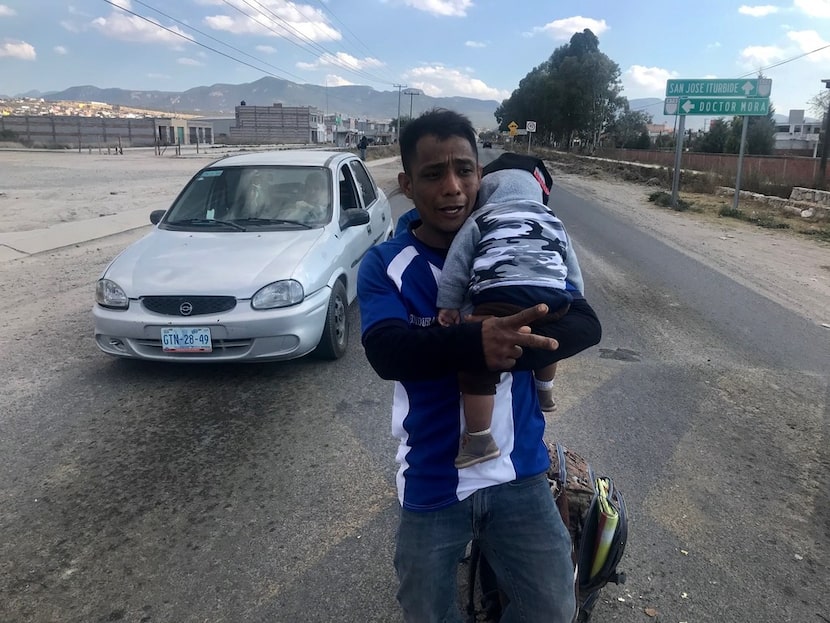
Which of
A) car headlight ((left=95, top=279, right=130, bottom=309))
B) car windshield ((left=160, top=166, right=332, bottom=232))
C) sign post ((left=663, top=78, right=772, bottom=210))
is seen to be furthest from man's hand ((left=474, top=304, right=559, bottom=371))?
sign post ((left=663, top=78, right=772, bottom=210))

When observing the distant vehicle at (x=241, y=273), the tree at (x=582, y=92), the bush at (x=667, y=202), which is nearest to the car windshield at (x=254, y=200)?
the distant vehicle at (x=241, y=273)

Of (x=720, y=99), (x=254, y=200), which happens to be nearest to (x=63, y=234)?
(x=254, y=200)

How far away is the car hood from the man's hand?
3.33m

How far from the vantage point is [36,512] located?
3076 mm

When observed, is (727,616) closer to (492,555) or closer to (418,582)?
(492,555)

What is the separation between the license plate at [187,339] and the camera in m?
4.43

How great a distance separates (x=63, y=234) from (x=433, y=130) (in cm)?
1119

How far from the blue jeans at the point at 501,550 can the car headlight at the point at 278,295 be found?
123 inches

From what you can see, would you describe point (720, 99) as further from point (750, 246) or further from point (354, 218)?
point (354, 218)

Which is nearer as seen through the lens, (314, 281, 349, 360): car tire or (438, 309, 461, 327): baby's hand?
(438, 309, 461, 327): baby's hand

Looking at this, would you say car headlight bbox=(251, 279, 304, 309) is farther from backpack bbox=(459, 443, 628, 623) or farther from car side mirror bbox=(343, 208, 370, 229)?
backpack bbox=(459, 443, 628, 623)

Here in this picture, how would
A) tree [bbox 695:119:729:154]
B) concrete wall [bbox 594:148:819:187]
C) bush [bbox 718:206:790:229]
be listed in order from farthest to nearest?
tree [bbox 695:119:729:154] < concrete wall [bbox 594:148:819:187] < bush [bbox 718:206:790:229]

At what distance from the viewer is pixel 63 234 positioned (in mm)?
10969

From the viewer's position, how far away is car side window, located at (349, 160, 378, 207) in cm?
684
